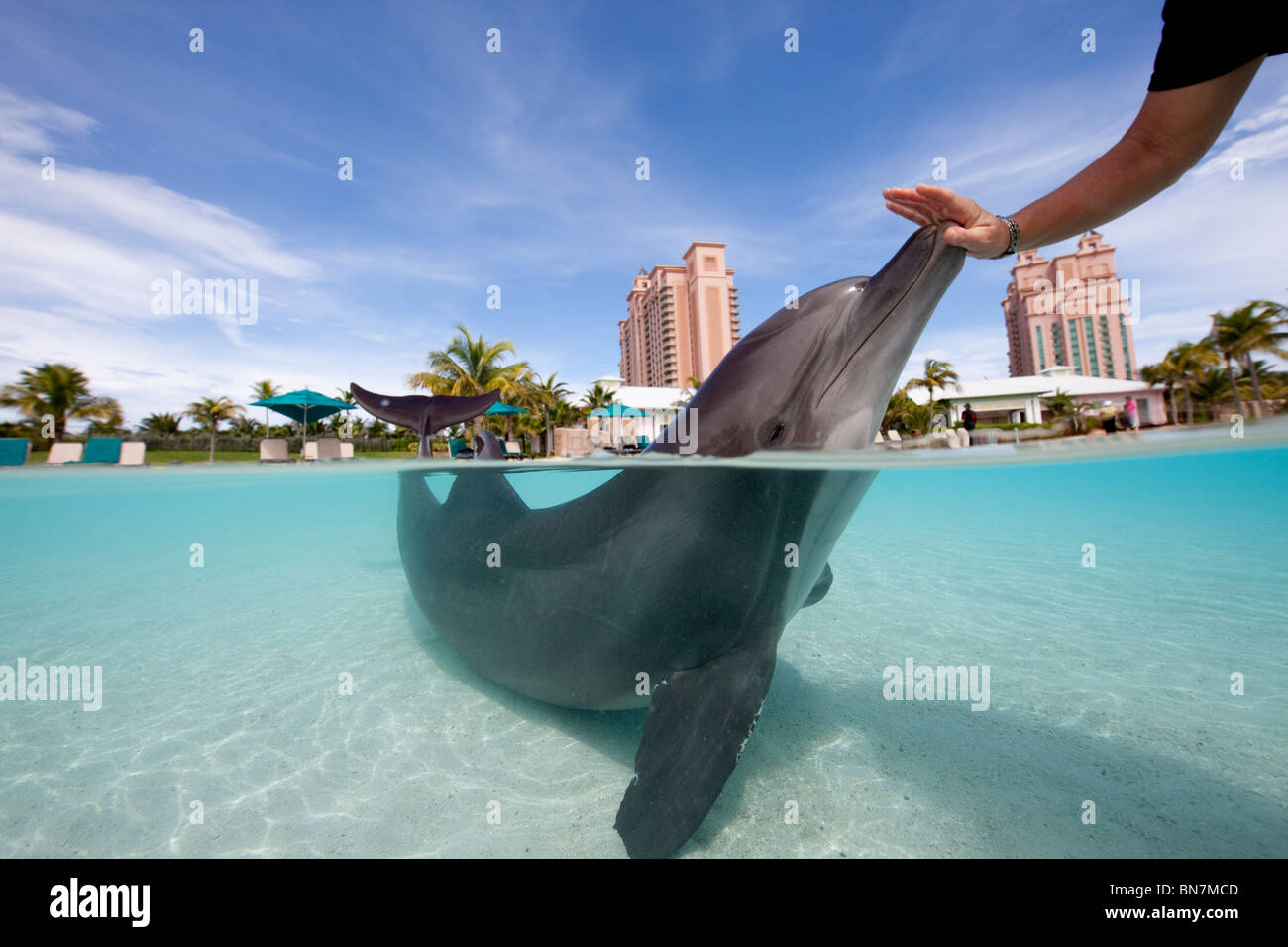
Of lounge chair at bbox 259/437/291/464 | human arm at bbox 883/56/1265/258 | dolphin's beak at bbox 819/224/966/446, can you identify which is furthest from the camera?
lounge chair at bbox 259/437/291/464

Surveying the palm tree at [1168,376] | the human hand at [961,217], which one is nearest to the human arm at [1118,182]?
the human hand at [961,217]

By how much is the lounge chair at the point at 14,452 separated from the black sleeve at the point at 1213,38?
487 inches

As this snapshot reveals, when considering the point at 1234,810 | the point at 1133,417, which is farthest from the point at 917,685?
the point at 1133,417

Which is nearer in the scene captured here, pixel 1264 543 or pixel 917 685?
pixel 917 685

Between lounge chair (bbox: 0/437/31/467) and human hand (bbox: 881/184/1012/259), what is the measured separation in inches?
460

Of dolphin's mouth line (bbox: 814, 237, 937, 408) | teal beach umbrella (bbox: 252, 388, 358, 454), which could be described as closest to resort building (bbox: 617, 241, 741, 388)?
teal beach umbrella (bbox: 252, 388, 358, 454)

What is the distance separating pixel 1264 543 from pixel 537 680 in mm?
17095

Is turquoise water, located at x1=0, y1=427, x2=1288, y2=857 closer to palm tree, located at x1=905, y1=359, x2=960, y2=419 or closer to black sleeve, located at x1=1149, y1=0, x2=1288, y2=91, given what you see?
black sleeve, located at x1=1149, y1=0, x2=1288, y2=91

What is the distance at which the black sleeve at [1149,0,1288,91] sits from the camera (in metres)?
1.38

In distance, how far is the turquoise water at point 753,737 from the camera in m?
3.00

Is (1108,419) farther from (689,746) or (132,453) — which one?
(132,453)

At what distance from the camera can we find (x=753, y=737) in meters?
3.87
